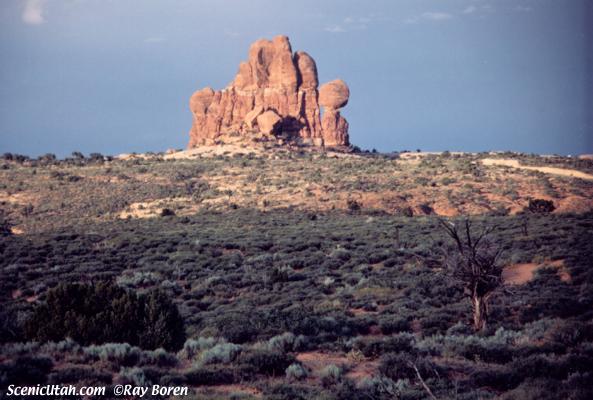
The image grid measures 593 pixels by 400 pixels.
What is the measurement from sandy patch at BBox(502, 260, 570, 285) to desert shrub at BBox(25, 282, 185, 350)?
540 inches

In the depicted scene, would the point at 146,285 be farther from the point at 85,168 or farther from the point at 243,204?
the point at 85,168

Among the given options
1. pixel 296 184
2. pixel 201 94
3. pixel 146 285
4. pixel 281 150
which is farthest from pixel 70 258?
pixel 201 94

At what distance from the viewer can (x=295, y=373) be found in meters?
8.73

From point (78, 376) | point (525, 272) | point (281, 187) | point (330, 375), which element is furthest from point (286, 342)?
point (281, 187)

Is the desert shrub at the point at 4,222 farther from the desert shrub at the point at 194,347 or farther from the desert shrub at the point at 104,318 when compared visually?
the desert shrub at the point at 194,347

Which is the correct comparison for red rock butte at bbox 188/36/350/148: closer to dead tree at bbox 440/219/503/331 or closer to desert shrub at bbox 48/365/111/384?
dead tree at bbox 440/219/503/331

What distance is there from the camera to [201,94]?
8619 centimetres

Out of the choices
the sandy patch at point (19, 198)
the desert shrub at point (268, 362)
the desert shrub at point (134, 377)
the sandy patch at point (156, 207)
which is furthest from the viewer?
the sandy patch at point (19, 198)

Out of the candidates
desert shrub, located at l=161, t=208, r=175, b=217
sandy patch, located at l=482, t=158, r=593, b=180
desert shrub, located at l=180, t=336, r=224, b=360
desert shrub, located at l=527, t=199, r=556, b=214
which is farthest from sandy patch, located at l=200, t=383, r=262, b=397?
sandy patch, located at l=482, t=158, r=593, b=180

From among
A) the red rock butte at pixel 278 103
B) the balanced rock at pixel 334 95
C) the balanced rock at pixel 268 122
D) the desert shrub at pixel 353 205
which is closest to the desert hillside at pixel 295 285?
the desert shrub at pixel 353 205

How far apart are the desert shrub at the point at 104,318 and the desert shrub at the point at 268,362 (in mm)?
2464

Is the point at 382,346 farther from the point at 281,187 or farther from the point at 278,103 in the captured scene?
the point at 278,103

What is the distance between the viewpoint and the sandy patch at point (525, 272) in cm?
1998

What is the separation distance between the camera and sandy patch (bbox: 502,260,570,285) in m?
20.0
